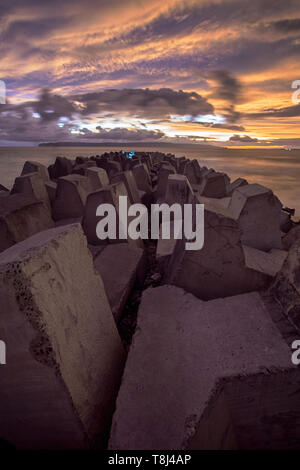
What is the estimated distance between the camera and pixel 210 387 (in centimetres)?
157

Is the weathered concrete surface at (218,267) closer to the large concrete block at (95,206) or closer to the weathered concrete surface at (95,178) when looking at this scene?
the large concrete block at (95,206)

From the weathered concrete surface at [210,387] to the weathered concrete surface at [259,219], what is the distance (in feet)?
5.51

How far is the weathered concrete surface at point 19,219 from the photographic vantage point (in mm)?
3342

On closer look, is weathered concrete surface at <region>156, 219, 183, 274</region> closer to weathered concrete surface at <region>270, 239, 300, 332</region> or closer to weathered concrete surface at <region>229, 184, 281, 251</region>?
weathered concrete surface at <region>229, 184, 281, 251</region>

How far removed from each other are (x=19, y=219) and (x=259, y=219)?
347 centimetres

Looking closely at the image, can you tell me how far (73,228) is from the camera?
1.71 m

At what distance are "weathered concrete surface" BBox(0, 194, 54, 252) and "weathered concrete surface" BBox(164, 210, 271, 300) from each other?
235 centimetres

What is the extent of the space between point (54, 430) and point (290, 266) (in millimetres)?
2009

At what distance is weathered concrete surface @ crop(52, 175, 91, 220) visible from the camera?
16.9 ft

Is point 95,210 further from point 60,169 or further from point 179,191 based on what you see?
point 60,169

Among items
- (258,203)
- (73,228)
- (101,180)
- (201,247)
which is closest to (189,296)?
(201,247)

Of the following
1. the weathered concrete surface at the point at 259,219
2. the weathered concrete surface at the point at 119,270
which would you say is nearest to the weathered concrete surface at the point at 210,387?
the weathered concrete surface at the point at 119,270
